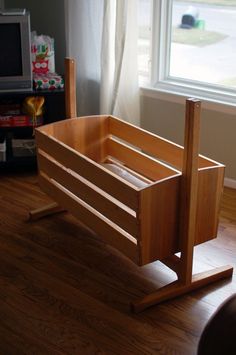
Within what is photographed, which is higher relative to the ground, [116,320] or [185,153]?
[185,153]

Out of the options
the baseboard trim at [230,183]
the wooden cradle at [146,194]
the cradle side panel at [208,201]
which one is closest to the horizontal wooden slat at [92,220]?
the wooden cradle at [146,194]

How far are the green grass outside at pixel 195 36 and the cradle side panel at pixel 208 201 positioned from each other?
1.25 meters

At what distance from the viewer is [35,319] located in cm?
205

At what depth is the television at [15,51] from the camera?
3.02m

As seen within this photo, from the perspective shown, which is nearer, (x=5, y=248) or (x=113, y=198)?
(x=113, y=198)

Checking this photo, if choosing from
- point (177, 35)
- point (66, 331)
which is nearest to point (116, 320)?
point (66, 331)

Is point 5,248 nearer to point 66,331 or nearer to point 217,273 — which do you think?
Result: point 66,331

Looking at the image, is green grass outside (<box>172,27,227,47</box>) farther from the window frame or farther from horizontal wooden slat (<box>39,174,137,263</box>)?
horizontal wooden slat (<box>39,174,137,263</box>)

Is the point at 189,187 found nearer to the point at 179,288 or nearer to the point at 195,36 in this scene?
the point at 179,288

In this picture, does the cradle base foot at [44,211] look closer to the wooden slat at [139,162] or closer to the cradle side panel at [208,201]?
the wooden slat at [139,162]

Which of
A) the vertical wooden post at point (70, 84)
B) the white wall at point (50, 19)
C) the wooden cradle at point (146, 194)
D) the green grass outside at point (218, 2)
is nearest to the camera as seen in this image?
the wooden cradle at point (146, 194)

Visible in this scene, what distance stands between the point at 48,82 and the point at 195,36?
0.92 m

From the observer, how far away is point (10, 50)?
10.1 feet

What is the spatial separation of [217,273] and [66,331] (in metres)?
0.69
